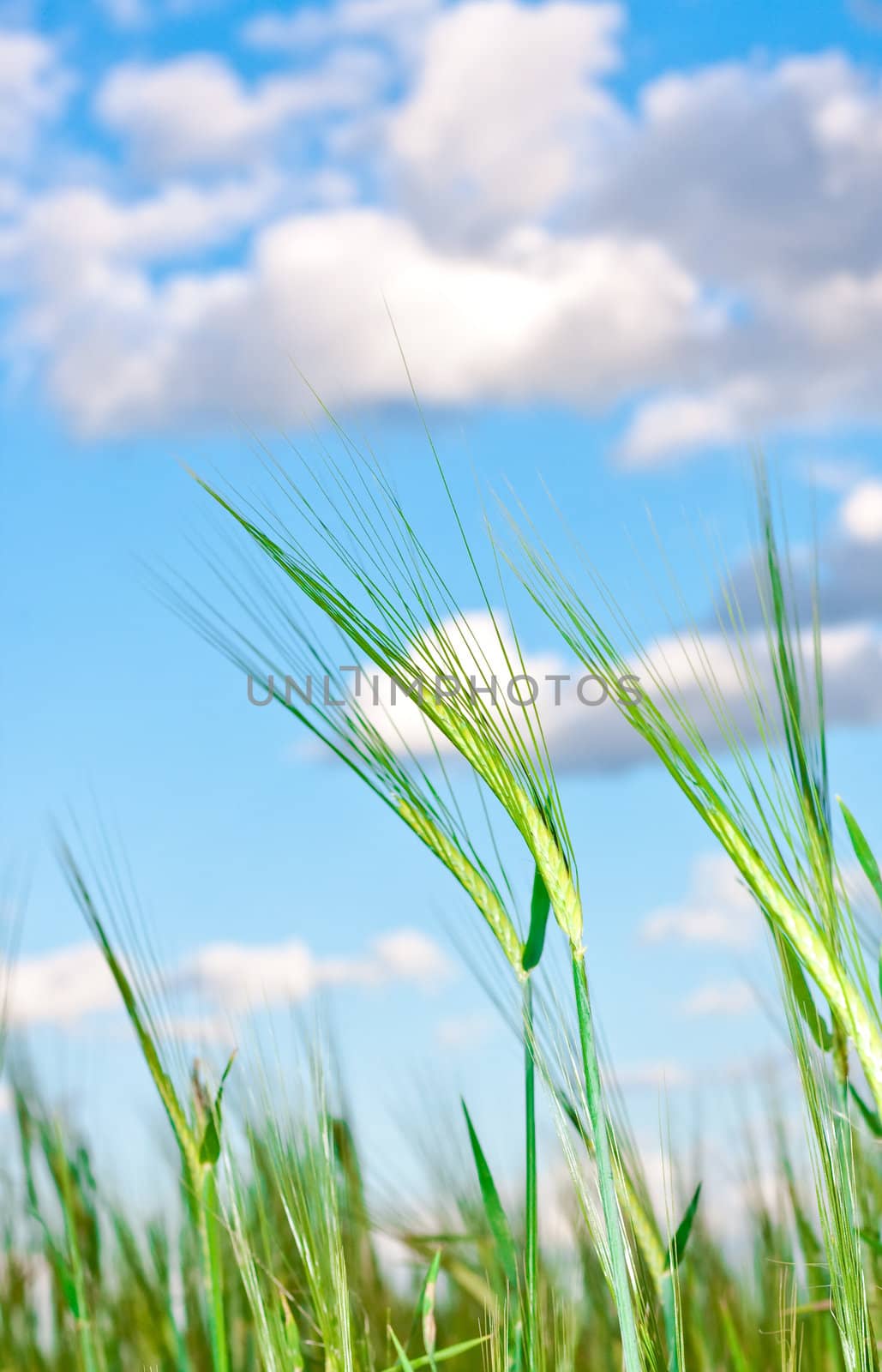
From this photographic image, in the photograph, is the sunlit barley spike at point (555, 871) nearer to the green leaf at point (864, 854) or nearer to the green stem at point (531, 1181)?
the green stem at point (531, 1181)

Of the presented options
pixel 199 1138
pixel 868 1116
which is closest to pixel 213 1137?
pixel 199 1138

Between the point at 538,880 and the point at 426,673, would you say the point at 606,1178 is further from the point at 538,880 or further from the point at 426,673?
the point at 426,673

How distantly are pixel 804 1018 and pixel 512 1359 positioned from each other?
1.31 feet

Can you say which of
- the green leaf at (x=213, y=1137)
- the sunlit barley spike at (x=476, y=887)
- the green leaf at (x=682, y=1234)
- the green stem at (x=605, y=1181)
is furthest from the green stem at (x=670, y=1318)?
the green leaf at (x=213, y=1137)

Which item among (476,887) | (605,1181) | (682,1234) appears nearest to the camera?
(605,1181)

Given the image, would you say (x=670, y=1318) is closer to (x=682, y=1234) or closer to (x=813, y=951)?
(x=682, y=1234)

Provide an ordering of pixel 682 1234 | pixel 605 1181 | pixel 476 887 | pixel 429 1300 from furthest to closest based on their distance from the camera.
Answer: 1. pixel 429 1300
2. pixel 682 1234
3. pixel 476 887
4. pixel 605 1181

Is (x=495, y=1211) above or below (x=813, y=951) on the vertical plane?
below

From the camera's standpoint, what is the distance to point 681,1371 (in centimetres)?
110

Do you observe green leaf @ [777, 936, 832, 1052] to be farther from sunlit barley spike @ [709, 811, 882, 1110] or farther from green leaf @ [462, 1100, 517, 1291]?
green leaf @ [462, 1100, 517, 1291]

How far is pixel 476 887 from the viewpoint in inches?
44.0

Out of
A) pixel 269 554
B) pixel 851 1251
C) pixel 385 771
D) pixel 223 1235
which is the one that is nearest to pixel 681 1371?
pixel 851 1251

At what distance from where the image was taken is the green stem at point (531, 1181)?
3.43 feet

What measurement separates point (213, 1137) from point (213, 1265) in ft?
0.39
